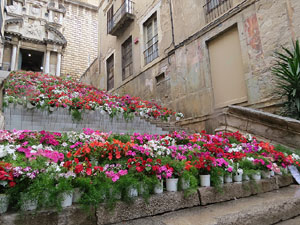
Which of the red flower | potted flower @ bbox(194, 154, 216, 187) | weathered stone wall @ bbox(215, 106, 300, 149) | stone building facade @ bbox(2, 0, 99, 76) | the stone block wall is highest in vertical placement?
stone building facade @ bbox(2, 0, 99, 76)

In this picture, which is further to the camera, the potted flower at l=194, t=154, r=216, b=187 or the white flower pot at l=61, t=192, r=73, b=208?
the potted flower at l=194, t=154, r=216, b=187

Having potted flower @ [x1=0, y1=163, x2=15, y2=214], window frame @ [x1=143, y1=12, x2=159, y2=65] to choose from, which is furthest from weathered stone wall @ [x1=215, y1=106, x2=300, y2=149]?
window frame @ [x1=143, y1=12, x2=159, y2=65]

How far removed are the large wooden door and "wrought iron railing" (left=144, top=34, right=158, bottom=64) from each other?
3.72 metres

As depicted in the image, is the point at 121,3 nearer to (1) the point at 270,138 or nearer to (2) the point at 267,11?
(2) the point at 267,11

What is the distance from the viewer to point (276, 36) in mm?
5500

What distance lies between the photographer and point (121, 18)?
1260 centimetres

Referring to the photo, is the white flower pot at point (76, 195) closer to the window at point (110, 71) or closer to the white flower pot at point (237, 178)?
the white flower pot at point (237, 178)

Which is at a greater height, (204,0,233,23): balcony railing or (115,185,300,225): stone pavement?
(204,0,233,23): balcony railing

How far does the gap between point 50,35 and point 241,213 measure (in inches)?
878

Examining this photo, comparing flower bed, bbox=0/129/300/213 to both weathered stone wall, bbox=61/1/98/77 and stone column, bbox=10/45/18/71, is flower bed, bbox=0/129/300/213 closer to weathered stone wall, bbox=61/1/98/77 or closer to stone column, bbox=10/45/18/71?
stone column, bbox=10/45/18/71

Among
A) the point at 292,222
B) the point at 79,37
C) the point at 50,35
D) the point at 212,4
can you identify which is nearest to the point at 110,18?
the point at 50,35

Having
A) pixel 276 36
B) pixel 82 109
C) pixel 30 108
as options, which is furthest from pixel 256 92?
pixel 30 108

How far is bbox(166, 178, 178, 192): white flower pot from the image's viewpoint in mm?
2064

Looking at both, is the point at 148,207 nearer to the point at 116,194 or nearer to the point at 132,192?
the point at 132,192
